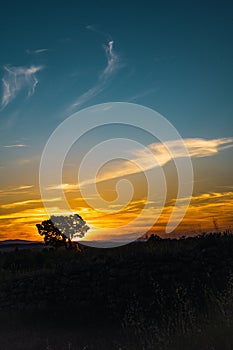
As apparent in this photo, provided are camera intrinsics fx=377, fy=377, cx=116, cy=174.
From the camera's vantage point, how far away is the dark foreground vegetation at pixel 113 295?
11.2 m

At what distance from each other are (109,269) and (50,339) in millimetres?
3887

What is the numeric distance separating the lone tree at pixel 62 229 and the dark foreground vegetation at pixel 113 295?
26.9 m

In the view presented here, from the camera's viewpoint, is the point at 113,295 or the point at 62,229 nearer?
the point at 113,295

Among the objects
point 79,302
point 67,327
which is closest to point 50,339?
point 67,327

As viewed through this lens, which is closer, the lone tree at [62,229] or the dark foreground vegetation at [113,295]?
the dark foreground vegetation at [113,295]

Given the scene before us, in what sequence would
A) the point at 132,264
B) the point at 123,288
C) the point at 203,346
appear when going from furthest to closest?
the point at 132,264
the point at 123,288
the point at 203,346

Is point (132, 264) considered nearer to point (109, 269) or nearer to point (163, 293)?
point (109, 269)

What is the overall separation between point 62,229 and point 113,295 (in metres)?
38.9

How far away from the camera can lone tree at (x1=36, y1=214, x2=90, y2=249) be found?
4703 cm

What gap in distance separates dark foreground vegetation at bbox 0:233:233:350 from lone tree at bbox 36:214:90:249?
88.4 ft

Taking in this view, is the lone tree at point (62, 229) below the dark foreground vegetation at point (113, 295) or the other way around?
the other way around

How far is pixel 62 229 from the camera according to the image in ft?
169

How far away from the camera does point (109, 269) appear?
1468 centimetres

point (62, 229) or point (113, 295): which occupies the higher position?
point (62, 229)
